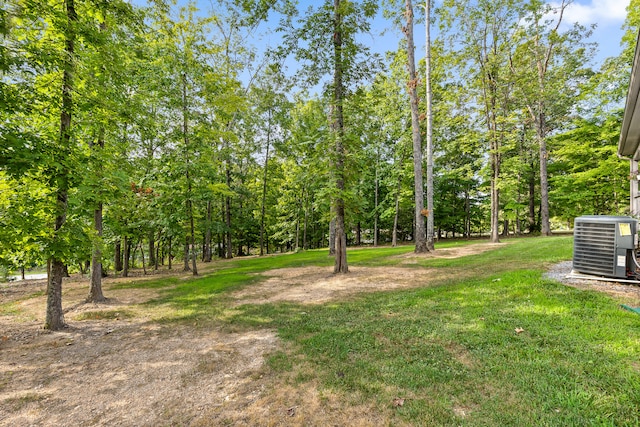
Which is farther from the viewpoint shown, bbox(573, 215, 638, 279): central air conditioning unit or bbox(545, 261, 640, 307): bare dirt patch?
bbox(573, 215, 638, 279): central air conditioning unit

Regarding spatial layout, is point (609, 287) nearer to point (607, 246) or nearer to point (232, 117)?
point (607, 246)

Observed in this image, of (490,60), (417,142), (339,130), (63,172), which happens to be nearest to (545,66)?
(490,60)

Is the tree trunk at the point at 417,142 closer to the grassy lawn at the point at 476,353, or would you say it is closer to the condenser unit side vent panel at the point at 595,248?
the grassy lawn at the point at 476,353

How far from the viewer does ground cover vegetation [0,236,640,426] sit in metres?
2.21

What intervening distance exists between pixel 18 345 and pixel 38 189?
8.84ft

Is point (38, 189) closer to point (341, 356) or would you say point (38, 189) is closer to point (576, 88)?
point (341, 356)

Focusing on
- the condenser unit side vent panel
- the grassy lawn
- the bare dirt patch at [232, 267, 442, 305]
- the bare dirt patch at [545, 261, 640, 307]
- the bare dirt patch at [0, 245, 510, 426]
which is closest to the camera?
the grassy lawn

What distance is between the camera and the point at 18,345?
4492 millimetres

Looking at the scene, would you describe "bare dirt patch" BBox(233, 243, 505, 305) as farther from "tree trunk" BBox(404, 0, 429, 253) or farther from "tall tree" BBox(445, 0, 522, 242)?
"tall tree" BBox(445, 0, 522, 242)

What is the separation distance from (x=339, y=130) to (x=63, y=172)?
21.0ft

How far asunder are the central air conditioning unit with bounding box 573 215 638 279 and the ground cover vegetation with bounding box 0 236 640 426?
948mm

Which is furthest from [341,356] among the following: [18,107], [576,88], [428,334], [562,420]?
[576,88]

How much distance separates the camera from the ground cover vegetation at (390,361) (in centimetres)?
221

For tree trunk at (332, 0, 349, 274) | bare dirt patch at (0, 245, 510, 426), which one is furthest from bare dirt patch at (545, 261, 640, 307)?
tree trunk at (332, 0, 349, 274)
